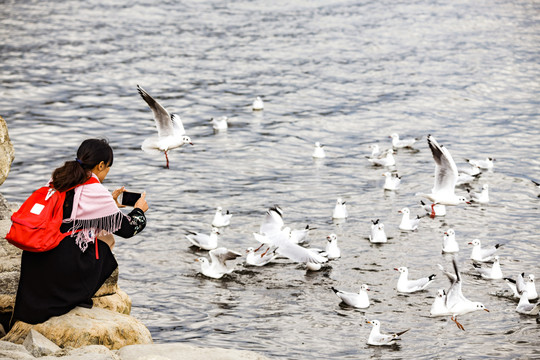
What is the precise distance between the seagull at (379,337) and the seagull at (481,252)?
3.19m

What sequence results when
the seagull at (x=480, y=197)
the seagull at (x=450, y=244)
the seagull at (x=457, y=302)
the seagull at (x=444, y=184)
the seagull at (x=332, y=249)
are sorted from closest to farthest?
the seagull at (x=457, y=302) → the seagull at (x=332, y=249) → the seagull at (x=450, y=244) → the seagull at (x=444, y=184) → the seagull at (x=480, y=197)

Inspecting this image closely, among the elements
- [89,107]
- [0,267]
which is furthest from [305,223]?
[89,107]

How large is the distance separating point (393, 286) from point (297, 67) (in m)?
16.7

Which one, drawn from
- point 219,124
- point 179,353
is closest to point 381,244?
point 179,353

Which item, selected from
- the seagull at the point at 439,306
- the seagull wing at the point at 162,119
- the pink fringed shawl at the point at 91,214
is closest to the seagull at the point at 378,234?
the seagull at the point at 439,306

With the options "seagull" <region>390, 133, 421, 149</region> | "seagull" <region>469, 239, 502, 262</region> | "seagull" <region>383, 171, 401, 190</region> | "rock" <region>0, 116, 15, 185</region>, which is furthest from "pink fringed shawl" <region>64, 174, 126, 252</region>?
"seagull" <region>390, 133, 421, 149</region>

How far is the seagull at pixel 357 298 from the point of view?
10.6 meters

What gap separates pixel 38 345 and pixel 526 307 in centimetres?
689

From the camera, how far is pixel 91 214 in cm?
639

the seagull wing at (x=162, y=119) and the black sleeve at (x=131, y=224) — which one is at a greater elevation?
the black sleeve at (x=131, y=224)

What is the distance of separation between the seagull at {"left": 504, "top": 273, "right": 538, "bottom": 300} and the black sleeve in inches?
245

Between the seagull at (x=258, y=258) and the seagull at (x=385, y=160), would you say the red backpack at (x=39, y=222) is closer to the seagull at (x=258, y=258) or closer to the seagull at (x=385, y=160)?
the seagull at (x=258, y=258)

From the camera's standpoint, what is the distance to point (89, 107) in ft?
73.1

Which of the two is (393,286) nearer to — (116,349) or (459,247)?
(459,247)
